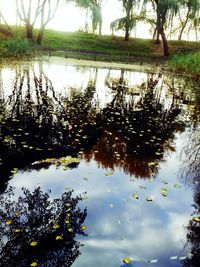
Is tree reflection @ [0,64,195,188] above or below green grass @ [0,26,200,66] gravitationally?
below

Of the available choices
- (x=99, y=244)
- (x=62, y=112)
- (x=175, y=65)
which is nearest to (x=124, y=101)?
(x=62, y=112)

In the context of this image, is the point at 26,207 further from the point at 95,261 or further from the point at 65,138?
the point at 65,138

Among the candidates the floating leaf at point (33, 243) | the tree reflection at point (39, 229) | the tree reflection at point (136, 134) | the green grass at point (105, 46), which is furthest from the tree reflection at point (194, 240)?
the green grass at point (105, 46)

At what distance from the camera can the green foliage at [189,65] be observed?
934 inches

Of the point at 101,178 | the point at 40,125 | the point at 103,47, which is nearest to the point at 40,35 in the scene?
the point at 103,47

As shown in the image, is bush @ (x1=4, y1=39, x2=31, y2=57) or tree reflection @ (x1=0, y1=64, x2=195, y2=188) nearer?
tree reflection @ (x1=0, y1=64, x2=195, y2=188)

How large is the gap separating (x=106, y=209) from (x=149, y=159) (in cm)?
264

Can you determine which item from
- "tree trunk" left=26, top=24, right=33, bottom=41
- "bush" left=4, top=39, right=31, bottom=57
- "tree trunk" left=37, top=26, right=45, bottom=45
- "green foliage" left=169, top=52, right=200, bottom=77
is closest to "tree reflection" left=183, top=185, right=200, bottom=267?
"green foliage" left=169, top=52, right=200, bottom=77

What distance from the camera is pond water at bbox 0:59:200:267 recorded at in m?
4.26

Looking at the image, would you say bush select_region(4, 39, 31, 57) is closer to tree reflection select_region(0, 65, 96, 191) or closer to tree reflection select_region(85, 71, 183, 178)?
tree reflection select_region(0, 65, 96, 191)

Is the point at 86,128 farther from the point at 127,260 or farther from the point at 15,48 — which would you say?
the point at 15,48

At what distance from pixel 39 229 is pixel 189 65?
76.1ft

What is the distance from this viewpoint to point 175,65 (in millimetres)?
27719

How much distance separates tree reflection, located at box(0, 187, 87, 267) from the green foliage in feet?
68.2
